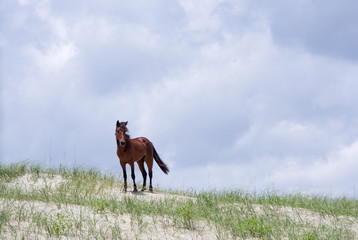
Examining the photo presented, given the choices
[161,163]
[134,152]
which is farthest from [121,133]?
[161,163]

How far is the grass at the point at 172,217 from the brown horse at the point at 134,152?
8.79 feet

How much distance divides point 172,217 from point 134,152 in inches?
174

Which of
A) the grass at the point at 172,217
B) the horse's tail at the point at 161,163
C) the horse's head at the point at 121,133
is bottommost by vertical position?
the grass at the point at 172,217

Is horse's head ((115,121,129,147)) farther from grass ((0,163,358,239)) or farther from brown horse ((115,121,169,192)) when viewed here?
grass ((0,163,358,239))

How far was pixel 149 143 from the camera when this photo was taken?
1382 cm

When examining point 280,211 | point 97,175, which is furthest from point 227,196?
point 97,175

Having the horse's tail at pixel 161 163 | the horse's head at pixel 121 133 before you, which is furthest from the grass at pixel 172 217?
the horse's tail at pixel 161 163

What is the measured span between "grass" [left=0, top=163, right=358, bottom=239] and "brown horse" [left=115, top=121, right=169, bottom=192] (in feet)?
8.79

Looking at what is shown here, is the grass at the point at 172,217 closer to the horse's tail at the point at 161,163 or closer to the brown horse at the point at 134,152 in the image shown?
the brown horse at the point at 134,152

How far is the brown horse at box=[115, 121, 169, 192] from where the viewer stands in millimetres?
11999

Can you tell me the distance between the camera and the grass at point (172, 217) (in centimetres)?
741

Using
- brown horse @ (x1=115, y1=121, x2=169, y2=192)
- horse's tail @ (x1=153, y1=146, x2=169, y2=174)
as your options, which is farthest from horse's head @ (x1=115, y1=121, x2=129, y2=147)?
horse's tail @ (x1=153, y1=146, x2=169, y2=174)

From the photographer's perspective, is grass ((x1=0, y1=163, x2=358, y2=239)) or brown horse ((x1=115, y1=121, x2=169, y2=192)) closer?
grass ((x1=0, y1=163, x2=358, y2=239))

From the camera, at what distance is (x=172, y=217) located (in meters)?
8.49
